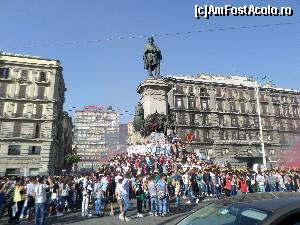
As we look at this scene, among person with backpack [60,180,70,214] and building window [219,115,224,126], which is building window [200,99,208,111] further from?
person with backpack [60,180,70,214]

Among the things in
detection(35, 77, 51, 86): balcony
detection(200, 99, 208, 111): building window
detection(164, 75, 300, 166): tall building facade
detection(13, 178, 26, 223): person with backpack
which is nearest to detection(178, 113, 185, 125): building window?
detection(164, 75, 300, 166): tall building facade

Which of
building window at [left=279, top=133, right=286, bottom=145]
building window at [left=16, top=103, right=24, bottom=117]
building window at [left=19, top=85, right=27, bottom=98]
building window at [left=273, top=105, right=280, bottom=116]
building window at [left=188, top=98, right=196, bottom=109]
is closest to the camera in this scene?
building window at [left=16, top=103, right=24, bottom=117]

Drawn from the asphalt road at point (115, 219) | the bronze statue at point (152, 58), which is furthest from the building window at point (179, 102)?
the asphalt road at point (115, 219)

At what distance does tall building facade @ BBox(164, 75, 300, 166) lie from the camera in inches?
2366

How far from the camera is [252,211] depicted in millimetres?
3221

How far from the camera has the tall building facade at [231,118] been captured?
197 ft

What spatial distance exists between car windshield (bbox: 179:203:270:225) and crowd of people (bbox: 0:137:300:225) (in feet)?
24.1

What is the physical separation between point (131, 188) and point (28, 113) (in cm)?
3941

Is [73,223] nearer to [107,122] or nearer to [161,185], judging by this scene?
[161,185]

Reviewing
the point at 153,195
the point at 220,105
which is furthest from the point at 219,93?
the point at 153,195

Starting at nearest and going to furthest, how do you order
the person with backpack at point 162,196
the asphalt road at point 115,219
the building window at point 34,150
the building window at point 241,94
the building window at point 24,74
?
the asphalt road at point 115,219
the person with backpack at point 162,196
the building window at point 34,150
the building window at point 24,74
the building window at point 241,94

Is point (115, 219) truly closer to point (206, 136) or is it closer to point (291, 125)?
point (206, 136)

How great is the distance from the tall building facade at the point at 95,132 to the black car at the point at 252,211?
5958 inches

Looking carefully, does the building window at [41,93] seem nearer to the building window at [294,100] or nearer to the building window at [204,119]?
the building window at [204,119]
